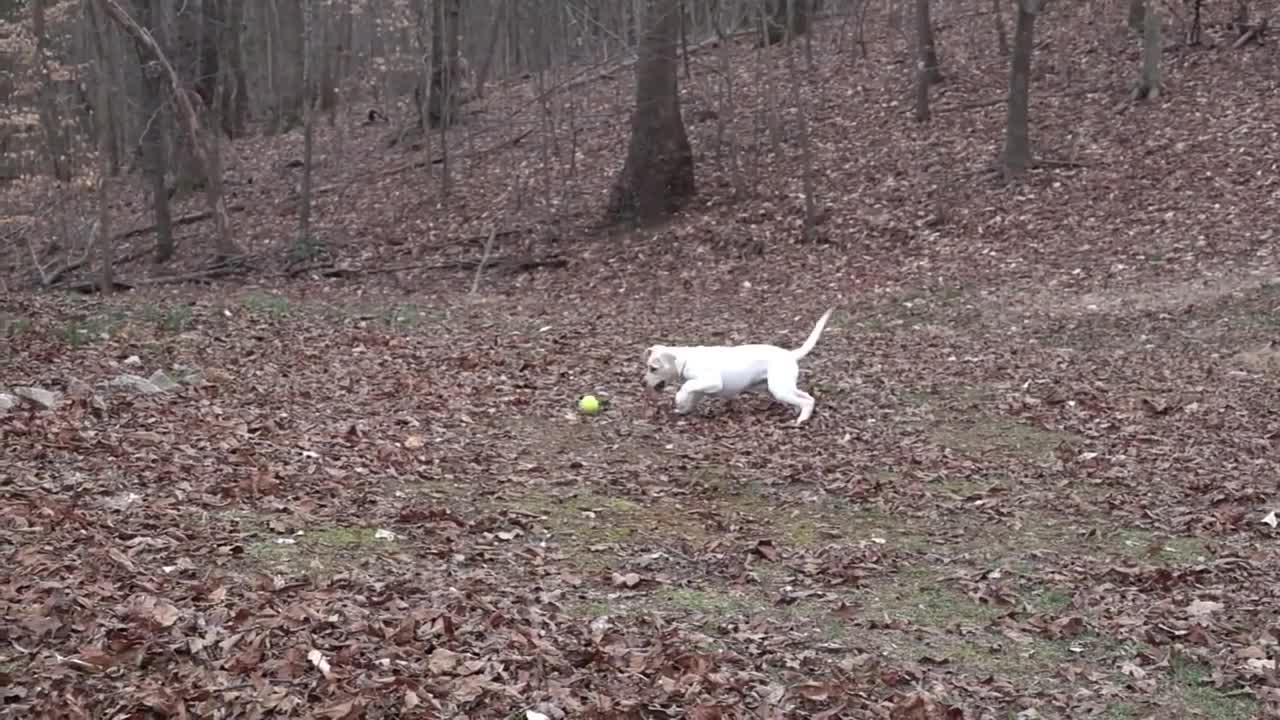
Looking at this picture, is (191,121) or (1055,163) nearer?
(191,121)

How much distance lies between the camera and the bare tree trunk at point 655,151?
17391mm

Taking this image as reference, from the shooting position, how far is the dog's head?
928cm

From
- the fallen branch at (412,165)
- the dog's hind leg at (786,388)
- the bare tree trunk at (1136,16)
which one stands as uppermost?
the bare tree trunk at (1136,16)

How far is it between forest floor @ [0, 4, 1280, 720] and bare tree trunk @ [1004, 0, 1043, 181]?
1.40 ft

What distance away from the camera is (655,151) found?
694 inches

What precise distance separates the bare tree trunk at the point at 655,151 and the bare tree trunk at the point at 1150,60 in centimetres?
686

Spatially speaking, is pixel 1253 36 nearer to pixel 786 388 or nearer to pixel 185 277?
pixel 786 388

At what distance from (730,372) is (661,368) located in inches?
22.4

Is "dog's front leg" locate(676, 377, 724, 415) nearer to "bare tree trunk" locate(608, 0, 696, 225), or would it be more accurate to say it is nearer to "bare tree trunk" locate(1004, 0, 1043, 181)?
"bare tree trunk" locate(608, 0, 696, 225)

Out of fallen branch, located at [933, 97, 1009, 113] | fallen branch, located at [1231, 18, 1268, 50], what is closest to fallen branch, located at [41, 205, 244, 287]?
fallen branch, located at [933, 97, 1009, 113]

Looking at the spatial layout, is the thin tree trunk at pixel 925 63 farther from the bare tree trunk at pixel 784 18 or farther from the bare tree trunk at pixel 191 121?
the bare tree trunk at pixel 191 121

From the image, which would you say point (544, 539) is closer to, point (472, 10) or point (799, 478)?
point (799, 478)

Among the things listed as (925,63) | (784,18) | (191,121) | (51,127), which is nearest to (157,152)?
(191,121)

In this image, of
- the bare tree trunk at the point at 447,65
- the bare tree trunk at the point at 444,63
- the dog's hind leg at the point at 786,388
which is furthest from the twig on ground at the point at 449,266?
the dog's hind leg at the point at 786,388
